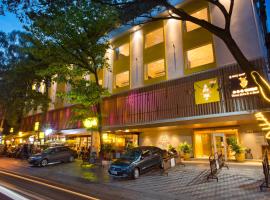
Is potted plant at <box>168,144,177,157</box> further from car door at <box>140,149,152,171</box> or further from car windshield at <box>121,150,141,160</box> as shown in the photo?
car windshield at <box>121,150,141,160</box>

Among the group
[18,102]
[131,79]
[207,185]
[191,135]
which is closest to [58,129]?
[18,102]

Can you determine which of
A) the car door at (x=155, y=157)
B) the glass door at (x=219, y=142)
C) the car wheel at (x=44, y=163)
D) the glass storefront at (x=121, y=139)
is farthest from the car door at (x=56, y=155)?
the glass door at (x=219, y=142)

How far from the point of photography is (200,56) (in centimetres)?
1914

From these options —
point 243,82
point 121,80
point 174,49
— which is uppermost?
point 174,49

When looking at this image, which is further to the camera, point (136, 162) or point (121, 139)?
point (121, 139)

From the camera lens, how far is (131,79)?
893 inches

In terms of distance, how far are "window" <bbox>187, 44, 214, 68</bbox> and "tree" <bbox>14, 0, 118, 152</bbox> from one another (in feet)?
22.4

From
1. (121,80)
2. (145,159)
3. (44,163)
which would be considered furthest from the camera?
(121,80)

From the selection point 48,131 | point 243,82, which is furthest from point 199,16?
point 48,131

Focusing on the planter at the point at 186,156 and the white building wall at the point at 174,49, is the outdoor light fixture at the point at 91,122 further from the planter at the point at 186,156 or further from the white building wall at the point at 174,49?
the planter at the point at 186,156

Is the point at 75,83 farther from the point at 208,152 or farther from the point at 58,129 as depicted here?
the point at 58,129

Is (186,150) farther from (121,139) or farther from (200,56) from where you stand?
(121,139)

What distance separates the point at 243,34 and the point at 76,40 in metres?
11.8

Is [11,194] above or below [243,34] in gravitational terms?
below
